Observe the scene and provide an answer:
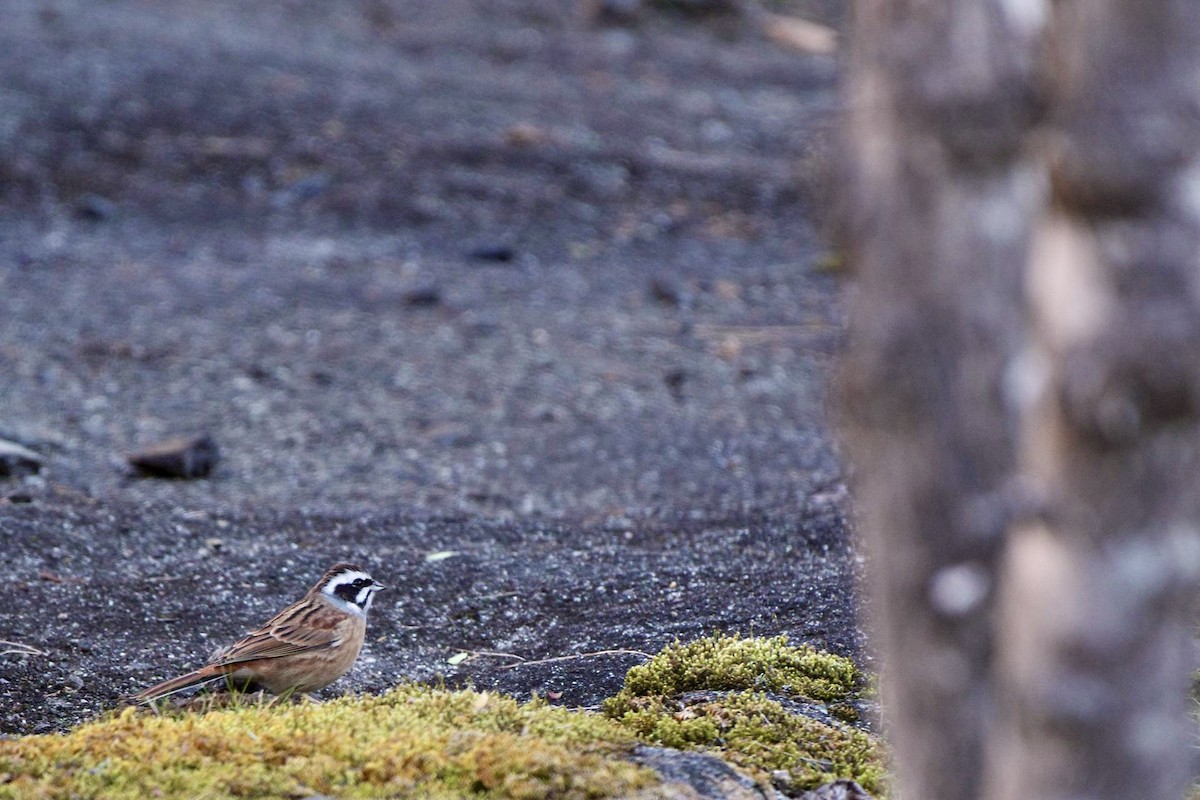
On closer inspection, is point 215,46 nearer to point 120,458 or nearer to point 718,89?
point 718,89

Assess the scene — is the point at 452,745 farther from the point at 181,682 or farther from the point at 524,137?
the point at 524,137

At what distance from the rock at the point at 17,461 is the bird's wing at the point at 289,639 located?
3.14m

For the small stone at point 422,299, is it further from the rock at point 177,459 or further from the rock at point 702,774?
the rock at point 702,774

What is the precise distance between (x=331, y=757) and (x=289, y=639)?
1.29 metres

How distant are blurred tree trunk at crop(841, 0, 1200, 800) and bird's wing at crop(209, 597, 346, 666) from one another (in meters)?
2.86

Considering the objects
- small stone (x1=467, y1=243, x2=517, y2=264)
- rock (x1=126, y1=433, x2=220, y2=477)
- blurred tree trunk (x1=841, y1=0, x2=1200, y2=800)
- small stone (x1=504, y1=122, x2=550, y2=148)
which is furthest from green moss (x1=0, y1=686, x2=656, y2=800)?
small stone (x1=504, y1=122, x2=550, y2=148)

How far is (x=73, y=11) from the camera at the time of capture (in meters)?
16.8

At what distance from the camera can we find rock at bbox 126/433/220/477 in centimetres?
794

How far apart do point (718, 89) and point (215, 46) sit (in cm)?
575

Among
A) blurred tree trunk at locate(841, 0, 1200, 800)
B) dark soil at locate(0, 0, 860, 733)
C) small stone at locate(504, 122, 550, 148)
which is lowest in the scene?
dark soil at locate(0, 0, 860, 733)

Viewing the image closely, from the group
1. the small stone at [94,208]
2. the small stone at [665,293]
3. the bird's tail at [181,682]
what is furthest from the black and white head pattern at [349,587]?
the small stone at [94,208]

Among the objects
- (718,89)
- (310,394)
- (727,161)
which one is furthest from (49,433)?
(718,89)

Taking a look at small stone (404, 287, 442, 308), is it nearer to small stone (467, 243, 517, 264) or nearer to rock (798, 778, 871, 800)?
small stone (467, 243, 517, 264)

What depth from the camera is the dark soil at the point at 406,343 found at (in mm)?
5992
